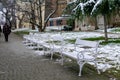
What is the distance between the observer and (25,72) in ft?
32.2

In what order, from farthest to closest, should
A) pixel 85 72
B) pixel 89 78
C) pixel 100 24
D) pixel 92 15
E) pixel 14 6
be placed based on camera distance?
pixel 100 24 → pixel 14 6 → pixel 92 15 → pixel 85 72 → pixel 89 78

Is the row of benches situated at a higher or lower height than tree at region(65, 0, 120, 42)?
lower

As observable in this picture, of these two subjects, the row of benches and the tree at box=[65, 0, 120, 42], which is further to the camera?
the tree at box=[65, 0, 120, 42]

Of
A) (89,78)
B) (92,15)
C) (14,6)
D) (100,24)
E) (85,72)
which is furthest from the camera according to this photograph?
(100,24)

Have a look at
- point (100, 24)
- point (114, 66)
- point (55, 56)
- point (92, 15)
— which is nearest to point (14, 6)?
point (100, 24)

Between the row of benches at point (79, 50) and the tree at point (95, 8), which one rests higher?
the tree at point (95, 8)

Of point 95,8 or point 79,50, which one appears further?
point 95,8

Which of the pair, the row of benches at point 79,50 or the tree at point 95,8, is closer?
the row of benches at point 79,50

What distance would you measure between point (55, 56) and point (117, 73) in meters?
5.35

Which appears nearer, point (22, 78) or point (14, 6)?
point (22, 78)

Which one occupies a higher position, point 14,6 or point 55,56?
point 14,6

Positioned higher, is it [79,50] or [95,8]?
[95,8]

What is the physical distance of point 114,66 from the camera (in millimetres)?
10430

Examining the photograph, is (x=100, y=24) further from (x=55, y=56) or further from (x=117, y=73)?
(x=117, y=73)
